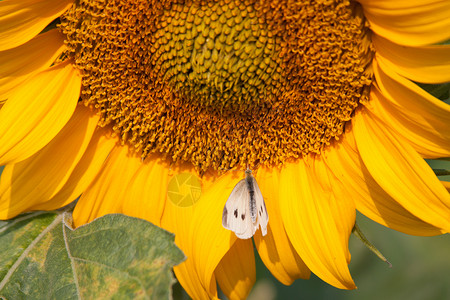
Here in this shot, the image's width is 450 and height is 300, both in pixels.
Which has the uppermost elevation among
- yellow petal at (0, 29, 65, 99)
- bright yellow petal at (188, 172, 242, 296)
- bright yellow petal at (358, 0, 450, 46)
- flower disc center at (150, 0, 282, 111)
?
bright yellow petal at (358, 0, 450, 46)

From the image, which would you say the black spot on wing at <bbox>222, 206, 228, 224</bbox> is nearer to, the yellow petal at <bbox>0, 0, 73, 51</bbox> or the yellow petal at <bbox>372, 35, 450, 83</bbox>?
the yellow petal at <bbox>372, 35, 450, 83</bbox>

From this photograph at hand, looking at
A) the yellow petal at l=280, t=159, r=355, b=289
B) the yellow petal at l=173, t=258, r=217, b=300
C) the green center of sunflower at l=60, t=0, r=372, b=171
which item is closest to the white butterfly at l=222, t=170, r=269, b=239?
the yellow petal at l=280, t=159, r=355, b=289

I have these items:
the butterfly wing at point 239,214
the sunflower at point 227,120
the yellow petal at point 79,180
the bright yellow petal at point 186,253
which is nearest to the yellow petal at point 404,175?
the sunflower at point 227,120

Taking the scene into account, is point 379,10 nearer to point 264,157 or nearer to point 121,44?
point 264,157

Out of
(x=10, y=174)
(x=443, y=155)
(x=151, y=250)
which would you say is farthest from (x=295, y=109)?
(x=10, y=174)

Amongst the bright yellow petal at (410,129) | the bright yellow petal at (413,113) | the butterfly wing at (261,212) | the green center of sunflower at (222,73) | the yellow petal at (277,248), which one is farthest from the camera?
the yellow petal at (277,248)

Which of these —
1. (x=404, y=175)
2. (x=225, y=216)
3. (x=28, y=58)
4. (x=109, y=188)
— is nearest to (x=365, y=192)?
(x=404, y=175)

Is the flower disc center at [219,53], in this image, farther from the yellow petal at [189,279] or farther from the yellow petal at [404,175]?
the yellow petal at [189,279]

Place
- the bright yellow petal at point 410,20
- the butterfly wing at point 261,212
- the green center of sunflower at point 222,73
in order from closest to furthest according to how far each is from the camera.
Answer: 1. the bright yellow petal at point 410,20
2. the green center of sunflower at point 222,73
3. the butterfly wing at point 261,212
